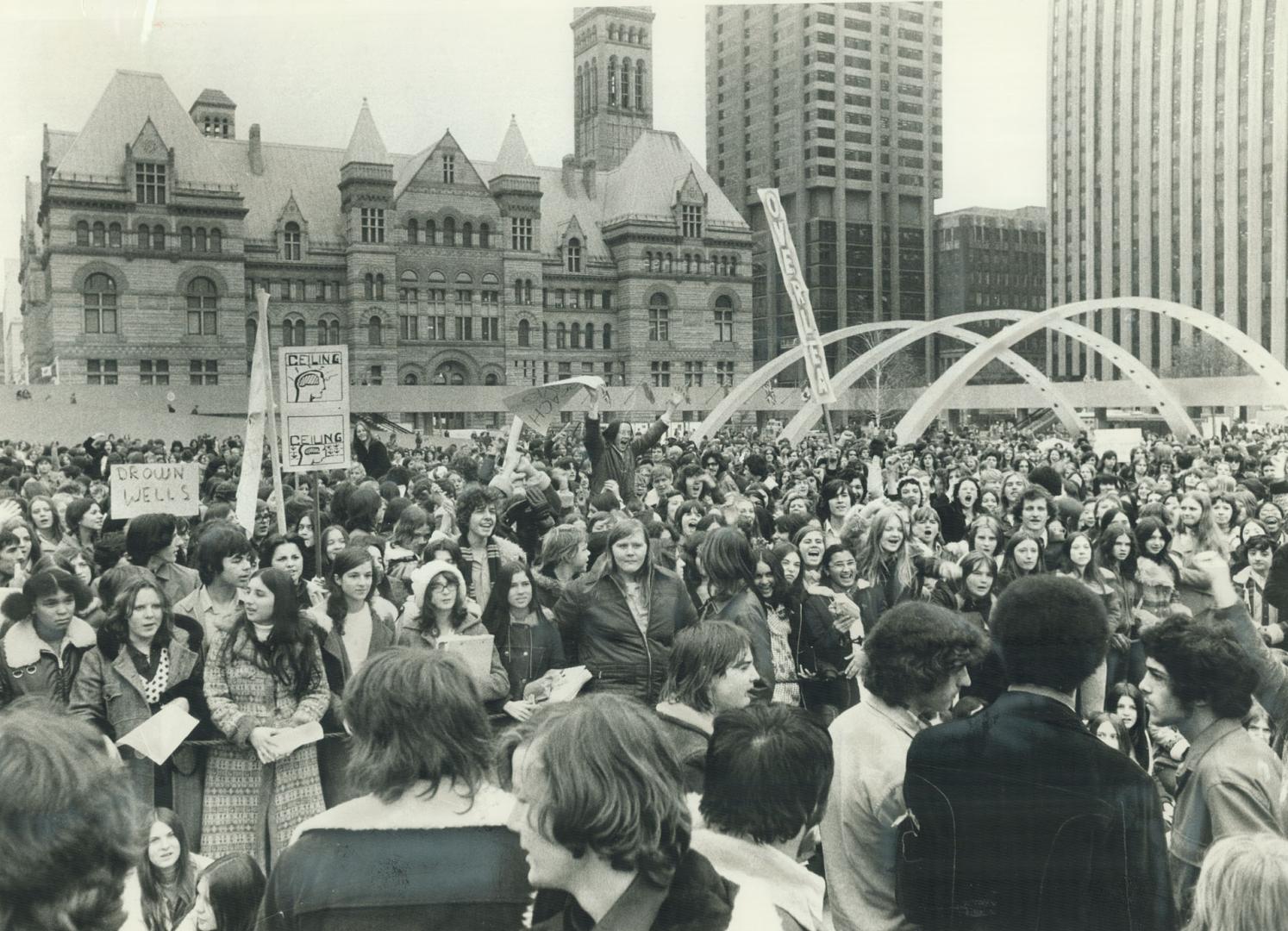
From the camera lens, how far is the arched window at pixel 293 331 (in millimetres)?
45156

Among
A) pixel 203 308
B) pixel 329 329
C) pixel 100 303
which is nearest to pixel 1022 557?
pixel 100 303

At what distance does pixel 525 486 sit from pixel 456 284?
4064 cm

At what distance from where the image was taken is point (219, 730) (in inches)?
173

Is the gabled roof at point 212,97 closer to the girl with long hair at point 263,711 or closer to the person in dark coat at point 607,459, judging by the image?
the girl with long hair at point 263,711

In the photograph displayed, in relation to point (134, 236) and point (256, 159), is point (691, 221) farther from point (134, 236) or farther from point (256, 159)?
point (134, 236)

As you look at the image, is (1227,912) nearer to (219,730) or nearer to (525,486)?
(219,730)

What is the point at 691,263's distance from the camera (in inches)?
2165

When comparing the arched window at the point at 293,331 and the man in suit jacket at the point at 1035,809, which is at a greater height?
the arched window at the point at 293,331

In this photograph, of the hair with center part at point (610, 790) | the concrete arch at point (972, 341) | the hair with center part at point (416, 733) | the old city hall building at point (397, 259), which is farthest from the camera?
the concrete arch at point (972, 341)

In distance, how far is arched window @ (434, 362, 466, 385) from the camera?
151 ft

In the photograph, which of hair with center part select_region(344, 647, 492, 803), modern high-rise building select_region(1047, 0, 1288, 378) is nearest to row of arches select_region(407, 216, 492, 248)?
modern high-rise building select_region(1047, 0, 1288, 378)

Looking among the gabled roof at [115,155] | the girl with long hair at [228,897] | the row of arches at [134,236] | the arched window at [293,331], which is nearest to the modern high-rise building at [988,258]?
the arched window at [293,331]

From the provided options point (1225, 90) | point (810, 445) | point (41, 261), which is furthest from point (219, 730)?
point (41, 261)

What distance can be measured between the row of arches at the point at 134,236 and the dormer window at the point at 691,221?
21.2 metres
